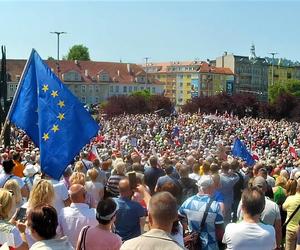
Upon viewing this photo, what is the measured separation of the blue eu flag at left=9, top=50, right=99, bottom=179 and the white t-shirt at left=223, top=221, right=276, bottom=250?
2.88 meters

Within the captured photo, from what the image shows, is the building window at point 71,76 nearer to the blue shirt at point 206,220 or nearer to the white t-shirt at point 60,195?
the white t-shirt at point 60,195

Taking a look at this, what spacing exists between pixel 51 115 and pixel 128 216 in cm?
198

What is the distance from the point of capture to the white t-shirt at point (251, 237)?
5141mm

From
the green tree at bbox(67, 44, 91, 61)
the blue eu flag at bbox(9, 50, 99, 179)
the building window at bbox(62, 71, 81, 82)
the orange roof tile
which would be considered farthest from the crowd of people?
the green tree at bbox(67, 44, 91, 61)

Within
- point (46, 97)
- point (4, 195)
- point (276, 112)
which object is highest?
point (46, 97)

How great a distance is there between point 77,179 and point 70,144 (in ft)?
2.19

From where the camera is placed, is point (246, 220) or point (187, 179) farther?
point (187, 179)

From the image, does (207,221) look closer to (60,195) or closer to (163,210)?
(60,195)

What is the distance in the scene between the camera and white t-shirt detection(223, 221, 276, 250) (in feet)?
16.9

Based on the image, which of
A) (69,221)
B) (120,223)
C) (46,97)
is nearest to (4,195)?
(69,221)

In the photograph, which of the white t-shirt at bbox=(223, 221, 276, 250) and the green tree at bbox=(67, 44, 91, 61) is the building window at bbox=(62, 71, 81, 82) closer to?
the green tree at bbox=(67, 44, 91, 61)

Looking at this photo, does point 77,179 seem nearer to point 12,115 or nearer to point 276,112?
point 12,115

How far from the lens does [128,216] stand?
21.1 feet

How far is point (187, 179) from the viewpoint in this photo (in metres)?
9.09
